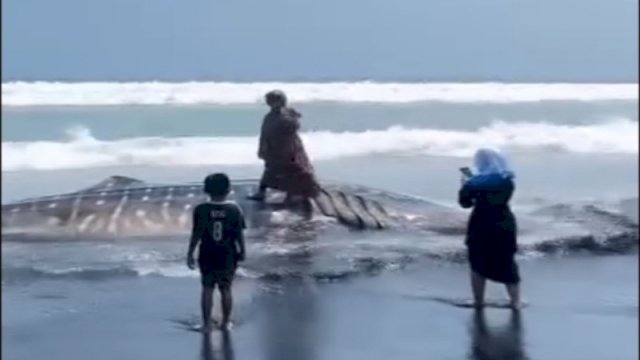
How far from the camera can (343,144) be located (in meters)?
20.8

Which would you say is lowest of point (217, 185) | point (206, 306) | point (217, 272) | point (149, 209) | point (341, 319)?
point (341, 319)

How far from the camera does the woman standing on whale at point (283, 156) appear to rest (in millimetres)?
12406

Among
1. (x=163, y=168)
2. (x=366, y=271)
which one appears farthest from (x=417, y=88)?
(x=366, y=271)

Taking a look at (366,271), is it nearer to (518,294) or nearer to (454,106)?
(518,294)

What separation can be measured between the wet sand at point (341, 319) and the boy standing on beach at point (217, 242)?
210 mm

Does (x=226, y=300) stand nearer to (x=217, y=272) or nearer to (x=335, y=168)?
(x=217, y=272)

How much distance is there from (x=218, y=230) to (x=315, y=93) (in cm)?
1994

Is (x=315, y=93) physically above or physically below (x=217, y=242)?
above

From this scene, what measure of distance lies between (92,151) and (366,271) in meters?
7.27

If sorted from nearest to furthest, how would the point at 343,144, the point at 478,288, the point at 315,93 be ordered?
the point at 478,288
the point at 343,144
the point at 315,93

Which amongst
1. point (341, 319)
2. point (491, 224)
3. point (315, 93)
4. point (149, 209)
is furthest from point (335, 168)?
point (315, 93)

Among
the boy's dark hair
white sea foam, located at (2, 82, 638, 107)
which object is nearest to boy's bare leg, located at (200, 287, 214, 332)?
the boy's dark hair

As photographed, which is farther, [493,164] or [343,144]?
[343,144]

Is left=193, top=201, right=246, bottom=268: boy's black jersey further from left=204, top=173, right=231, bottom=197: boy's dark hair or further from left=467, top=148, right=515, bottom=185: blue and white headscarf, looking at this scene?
left=467, top=148, right=515, bottom=185: blue and white headscarf
